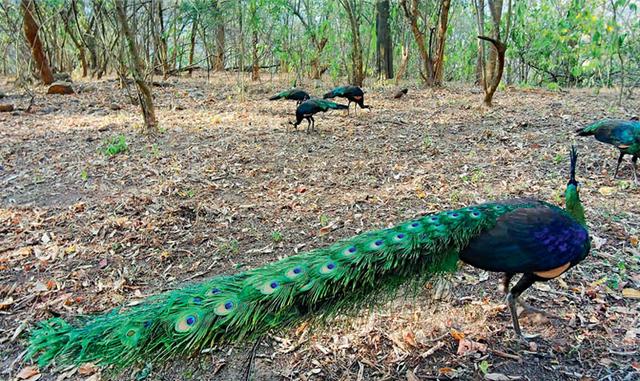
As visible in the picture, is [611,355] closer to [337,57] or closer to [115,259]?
[115,259]

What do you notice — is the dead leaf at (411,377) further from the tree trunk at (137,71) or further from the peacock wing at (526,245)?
the tree trunk at (137,71)

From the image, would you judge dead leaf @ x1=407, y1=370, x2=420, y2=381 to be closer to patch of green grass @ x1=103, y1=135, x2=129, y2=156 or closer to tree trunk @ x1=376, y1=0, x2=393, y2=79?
patch of green grass @ x1=103, y1=135, x2=129, y2=156

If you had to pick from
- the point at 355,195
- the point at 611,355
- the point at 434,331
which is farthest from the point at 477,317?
the point at 355,195

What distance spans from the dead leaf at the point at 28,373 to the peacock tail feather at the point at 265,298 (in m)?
0.94

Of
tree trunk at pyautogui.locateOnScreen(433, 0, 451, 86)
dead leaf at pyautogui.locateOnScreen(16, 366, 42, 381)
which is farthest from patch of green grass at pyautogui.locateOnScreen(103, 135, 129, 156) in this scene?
tree trunk at pyautogui.locateOnScreen(433, 0, 451, 86)

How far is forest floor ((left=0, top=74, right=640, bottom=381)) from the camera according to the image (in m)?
2.94

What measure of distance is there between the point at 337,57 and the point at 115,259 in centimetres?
1332

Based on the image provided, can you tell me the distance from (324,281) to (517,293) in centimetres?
144

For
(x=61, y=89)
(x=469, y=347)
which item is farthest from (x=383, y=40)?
(x=469, y=347)

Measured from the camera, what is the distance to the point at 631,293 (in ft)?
11.1

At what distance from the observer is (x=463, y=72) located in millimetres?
18781

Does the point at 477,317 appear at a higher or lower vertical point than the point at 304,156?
lower

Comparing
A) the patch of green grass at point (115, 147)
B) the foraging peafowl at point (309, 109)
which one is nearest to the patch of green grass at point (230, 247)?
the patch of green grass at point (115, 147)

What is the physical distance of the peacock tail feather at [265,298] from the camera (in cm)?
194
